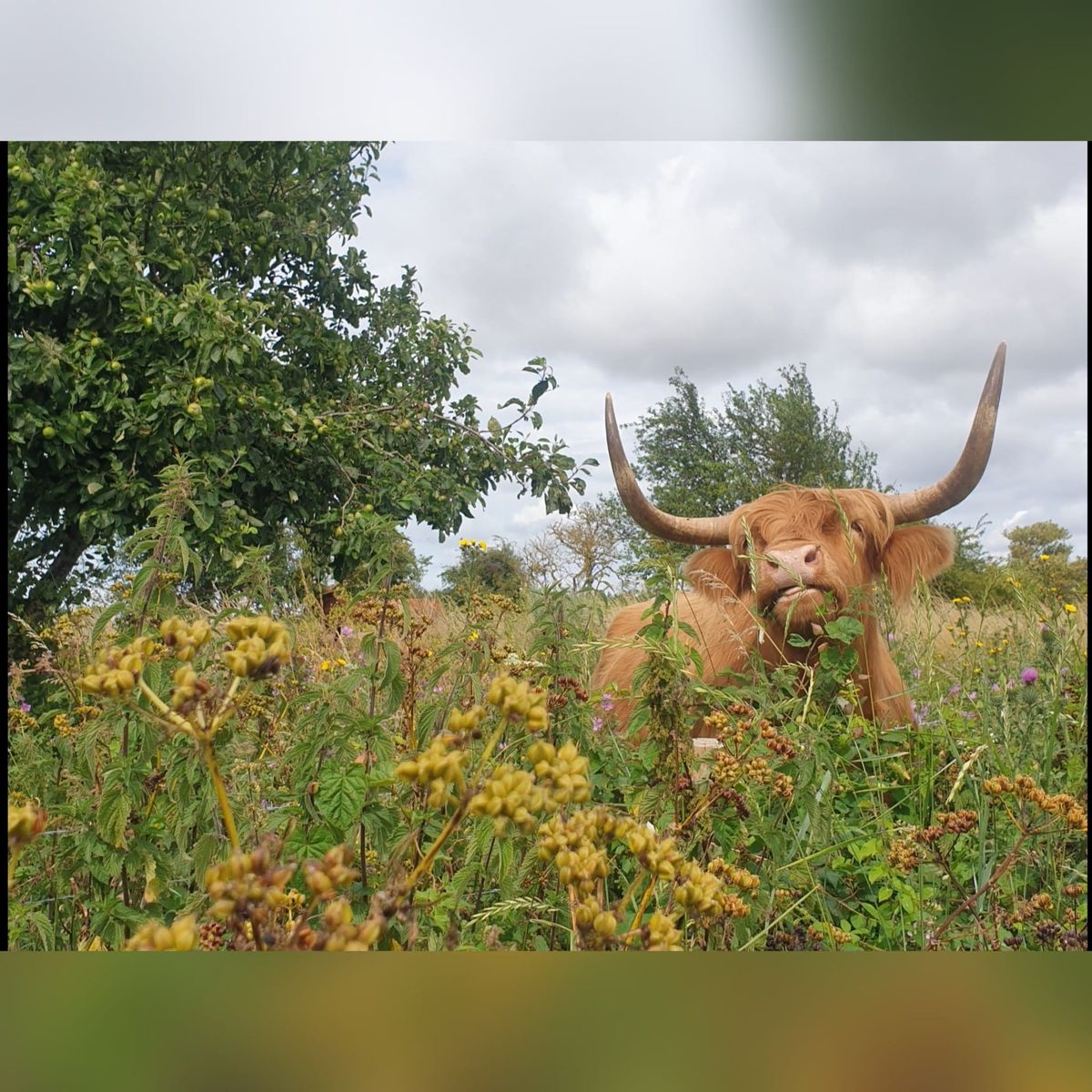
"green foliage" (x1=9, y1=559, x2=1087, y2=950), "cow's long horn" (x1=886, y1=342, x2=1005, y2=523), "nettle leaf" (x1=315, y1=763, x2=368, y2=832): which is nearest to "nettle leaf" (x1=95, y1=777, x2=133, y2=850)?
"green foliage" (x1=9, y1=559, x2=1087, y2=950)

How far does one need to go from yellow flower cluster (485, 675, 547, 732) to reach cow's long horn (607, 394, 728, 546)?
149 cm

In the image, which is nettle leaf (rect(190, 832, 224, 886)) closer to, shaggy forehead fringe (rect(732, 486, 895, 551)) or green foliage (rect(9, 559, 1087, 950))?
green foliage (rect(9, 559, 1087, 950))

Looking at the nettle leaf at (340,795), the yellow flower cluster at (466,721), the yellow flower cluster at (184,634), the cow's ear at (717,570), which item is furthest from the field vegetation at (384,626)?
the yellow flower cluster at (184,634)

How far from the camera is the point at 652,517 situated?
7.73ft

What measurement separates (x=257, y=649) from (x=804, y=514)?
1902 millimetres

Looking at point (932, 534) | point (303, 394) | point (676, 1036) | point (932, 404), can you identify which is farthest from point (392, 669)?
point (932, 534)

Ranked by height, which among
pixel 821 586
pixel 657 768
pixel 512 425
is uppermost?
pixel 512 425

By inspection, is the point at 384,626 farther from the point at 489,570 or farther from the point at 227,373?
the point at 227,373

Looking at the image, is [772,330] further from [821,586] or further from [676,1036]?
[676,1036]

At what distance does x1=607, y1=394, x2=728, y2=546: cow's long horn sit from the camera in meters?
2.21

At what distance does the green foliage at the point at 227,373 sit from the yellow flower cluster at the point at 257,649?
4.86 ft

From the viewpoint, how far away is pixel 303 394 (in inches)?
93.5

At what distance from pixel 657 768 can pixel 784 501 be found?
113cm

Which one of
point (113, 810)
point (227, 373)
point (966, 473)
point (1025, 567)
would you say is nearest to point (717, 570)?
point (966, 473)
